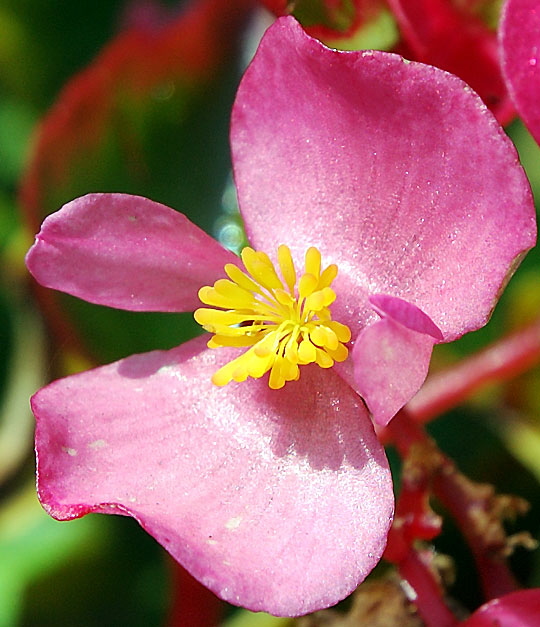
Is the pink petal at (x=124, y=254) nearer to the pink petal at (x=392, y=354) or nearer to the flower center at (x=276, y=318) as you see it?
the flower center at (x=276, y=318)

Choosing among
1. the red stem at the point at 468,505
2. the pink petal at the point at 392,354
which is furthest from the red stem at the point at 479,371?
the pink petal at the point at 392,354

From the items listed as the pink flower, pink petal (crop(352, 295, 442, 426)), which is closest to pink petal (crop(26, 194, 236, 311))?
the pink flower

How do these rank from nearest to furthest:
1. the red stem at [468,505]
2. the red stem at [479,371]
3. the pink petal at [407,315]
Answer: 1. the pink petal at [407,315]
2. the red stem at [468,505]
3. the red stem at [479,371]

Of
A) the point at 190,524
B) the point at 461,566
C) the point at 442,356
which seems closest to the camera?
the point at 190,524

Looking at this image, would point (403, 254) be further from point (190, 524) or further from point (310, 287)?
point (190, 524)

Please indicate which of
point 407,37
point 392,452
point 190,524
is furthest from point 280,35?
point 392,452

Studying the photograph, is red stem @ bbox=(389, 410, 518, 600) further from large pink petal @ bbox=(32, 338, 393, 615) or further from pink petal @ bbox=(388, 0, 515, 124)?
pink petal @ bbox=(388, 0, 515, 124)
